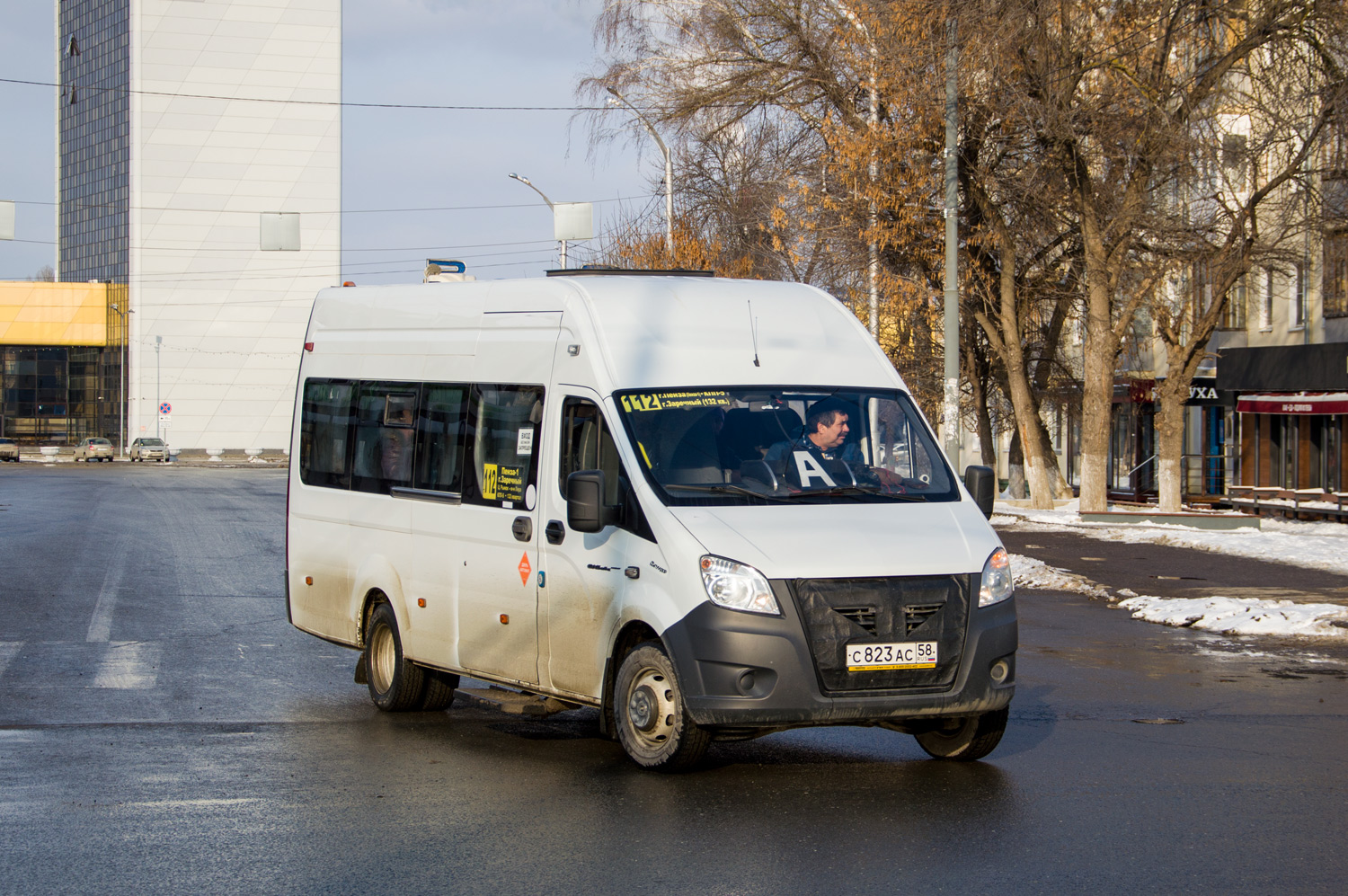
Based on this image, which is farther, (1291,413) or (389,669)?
(1291,413)

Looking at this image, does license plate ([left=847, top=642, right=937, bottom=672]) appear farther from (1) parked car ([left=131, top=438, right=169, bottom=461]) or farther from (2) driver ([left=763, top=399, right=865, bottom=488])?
(1) parked car ([left=131, top=438, right=169, bottom=461])

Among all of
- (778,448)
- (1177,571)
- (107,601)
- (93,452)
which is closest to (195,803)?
(778,448)

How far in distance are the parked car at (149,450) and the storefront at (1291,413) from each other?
64955 mm

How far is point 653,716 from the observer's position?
7.33m

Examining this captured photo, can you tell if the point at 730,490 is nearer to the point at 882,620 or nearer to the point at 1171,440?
the point at 882,620

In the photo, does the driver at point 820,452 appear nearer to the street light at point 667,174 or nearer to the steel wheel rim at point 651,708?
the steel wheel rim at point 651,708

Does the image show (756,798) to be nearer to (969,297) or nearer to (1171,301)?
(969,297)

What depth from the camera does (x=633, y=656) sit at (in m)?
7.42

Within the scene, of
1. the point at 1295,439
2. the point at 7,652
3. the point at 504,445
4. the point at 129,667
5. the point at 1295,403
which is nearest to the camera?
the point at 504,445

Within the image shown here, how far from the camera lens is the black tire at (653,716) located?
7.20 meters

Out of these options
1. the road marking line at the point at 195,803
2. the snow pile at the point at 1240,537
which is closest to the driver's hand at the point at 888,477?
the road marking line at the point at 195,803

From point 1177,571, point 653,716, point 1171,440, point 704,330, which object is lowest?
point 1177,571

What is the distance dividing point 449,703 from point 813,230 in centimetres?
2104

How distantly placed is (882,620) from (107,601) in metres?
10.9
